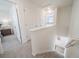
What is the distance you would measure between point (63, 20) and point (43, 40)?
0.98 m

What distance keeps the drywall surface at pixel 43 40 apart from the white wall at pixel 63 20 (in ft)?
0.92

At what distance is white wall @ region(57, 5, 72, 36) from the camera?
2.40 metres

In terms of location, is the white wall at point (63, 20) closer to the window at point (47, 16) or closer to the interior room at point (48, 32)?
the interior room at point (48, 32)

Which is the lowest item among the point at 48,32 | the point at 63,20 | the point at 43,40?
the point at 43,40

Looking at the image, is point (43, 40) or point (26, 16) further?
point (26, 16)

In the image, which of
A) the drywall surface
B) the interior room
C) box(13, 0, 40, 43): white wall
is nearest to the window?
the interior room

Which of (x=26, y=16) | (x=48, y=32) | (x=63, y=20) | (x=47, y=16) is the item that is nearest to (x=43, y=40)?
(x=48, y=32)

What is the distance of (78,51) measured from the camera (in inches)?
55.8

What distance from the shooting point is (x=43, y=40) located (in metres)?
2.84

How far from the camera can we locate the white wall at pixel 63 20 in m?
2.40

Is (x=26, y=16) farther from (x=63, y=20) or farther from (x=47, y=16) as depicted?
(x=63, y=20)

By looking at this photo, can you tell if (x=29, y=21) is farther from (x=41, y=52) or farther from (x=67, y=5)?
(x=67, y=5)

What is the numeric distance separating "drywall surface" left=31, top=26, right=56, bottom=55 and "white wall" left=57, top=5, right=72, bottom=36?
0.92ft

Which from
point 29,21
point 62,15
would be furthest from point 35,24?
point 62,15
